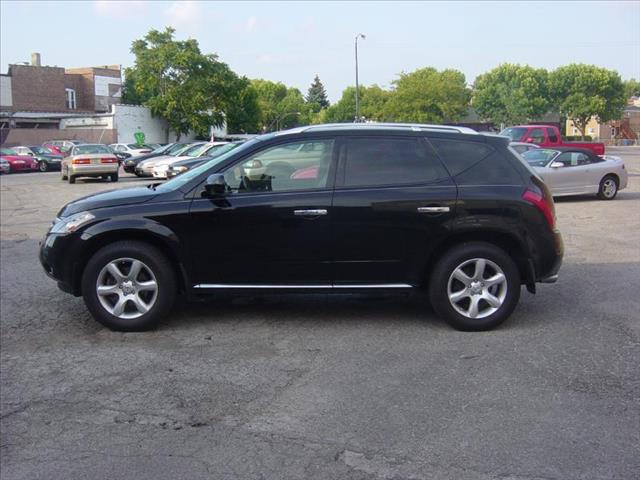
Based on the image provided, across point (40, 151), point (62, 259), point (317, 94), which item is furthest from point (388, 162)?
point (317, 94)

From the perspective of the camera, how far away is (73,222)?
20.0 ft

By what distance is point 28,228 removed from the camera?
13406 millimetres

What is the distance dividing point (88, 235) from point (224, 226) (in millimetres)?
1216

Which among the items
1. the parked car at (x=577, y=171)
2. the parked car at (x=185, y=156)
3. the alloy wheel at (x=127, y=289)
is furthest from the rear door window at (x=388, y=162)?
the parked car at (x=185, y=156)

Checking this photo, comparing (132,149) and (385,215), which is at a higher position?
(132,149)

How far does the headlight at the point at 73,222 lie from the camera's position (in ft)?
19.8

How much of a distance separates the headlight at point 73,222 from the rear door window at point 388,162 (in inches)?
91.5

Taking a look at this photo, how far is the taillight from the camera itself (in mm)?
6065

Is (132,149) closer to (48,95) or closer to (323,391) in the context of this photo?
(48,95)

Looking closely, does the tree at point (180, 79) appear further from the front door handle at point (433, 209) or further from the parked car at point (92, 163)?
the front door handle at point (433, 209)

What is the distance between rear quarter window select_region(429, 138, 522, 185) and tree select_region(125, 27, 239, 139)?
56829mm

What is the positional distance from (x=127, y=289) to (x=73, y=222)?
2.55 feet

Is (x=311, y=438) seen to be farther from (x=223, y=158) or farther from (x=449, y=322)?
(x=223, y=158)

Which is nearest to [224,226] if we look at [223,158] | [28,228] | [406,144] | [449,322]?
[223,158]
